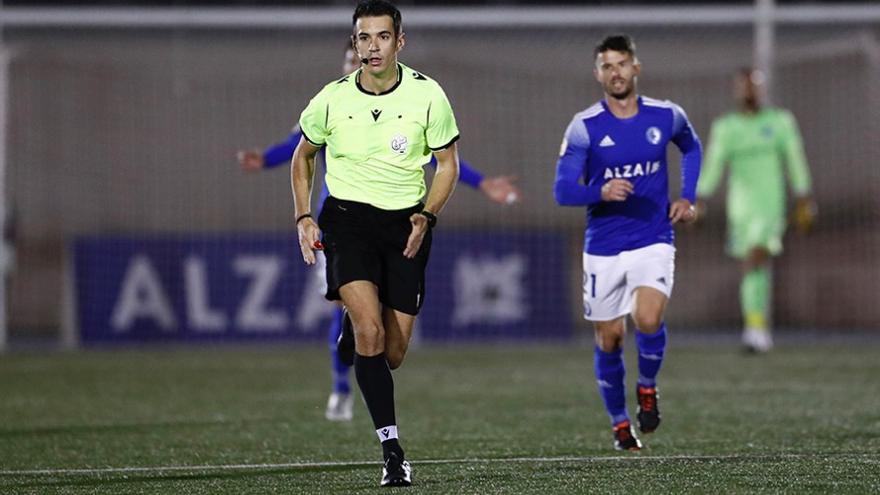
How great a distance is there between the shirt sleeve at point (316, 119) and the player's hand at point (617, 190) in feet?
4.81

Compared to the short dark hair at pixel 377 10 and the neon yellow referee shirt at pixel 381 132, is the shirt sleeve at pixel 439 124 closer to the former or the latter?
the neon yellow referee shirt at pixel 381 132

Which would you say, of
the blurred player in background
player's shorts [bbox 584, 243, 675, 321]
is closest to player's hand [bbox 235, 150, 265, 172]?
the blurred player in background

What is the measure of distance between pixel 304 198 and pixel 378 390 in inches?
33.7

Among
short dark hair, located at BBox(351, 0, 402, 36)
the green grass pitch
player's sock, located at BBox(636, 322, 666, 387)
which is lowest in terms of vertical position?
the green grass pitch

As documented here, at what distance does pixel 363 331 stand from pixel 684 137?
7.51ft

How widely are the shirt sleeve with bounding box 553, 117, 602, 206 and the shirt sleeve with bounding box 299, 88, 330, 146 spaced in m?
1.46

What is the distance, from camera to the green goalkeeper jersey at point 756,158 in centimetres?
1532

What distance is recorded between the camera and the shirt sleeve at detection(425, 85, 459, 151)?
7160 millimetres

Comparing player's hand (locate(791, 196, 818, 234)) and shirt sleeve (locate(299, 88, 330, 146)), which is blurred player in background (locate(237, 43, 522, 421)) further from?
player's hand (locate(791, 196, 818, 234))

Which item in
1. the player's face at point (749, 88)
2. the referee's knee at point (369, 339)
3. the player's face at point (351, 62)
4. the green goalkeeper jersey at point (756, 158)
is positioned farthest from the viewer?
the green goalkeeper jersey at point (756, 158)

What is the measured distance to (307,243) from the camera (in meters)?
7.06

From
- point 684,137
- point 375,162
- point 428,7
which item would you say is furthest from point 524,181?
point 375,162

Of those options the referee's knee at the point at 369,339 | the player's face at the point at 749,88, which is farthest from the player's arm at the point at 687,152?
the player's face at the point at 749,88

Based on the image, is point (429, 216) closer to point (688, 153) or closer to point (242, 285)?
point (688, 153)
